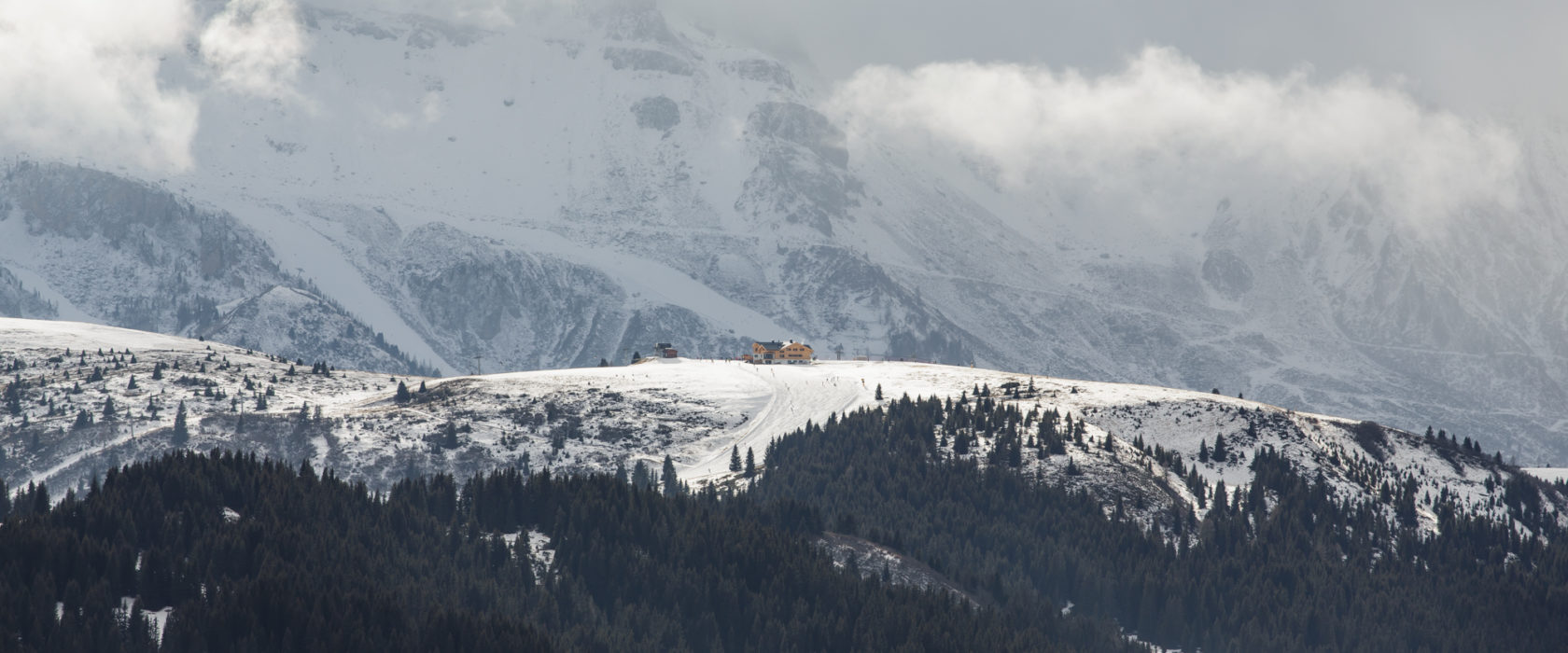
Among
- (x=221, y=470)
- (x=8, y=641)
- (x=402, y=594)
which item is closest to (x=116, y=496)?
(x=221, y=470)

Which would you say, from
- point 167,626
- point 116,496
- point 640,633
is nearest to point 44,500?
point 116,496

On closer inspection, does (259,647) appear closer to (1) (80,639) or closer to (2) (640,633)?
(1) (80,639)

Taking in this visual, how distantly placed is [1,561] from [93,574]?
780 cm

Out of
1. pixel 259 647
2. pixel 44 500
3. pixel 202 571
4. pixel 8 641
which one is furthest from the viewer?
pixel 44 500

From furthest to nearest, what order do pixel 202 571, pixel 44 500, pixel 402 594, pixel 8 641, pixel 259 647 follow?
pixel 44 500
pixel 402 594
pixel 202 571
pixel 259 647
pixel 8 641

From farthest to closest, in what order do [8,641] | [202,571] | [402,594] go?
[402,594] → [202,571] → [8,641]

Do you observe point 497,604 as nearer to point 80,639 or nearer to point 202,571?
point 202,571

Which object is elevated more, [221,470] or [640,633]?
[221,470]

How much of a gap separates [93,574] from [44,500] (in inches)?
1533

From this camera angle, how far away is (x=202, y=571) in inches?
6678

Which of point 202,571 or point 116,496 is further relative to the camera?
point 116,496

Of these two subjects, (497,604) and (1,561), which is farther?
(497,604)

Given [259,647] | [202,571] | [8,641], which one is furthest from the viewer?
[202,571]

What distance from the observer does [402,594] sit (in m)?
181
